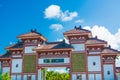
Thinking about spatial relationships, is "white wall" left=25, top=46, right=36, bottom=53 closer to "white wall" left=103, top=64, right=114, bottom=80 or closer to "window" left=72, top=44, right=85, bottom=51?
"window" left=72, top=44, right=85, bottom=51

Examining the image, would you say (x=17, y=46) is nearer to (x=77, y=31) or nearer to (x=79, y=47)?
(x=77, y=31)

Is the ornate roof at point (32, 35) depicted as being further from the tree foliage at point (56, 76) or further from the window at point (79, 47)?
the tree foliage at point (56, 76)

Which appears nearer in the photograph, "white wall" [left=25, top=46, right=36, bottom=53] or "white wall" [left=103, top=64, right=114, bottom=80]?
"white wall" [left=103, top=64, right=114, bottom=80]

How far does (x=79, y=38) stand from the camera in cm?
2822

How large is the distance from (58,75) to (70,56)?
17083 millimetres

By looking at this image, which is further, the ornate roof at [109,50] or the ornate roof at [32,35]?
the ornate roof at [32,35]

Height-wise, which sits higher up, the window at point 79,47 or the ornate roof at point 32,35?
the ornate roof at point 32,35

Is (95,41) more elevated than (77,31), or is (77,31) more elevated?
(77,31)

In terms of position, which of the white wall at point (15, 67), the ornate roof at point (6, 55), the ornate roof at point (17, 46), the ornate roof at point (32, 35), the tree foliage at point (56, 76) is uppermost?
the ornate roof at point (32, 35)

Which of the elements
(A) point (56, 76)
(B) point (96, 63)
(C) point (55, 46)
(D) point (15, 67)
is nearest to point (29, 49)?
(D) point (15, 67)

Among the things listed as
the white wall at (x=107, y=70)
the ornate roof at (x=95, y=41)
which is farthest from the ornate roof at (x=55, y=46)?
the white wall at (x=107, y=70)

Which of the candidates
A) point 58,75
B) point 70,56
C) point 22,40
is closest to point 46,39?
point 22,40

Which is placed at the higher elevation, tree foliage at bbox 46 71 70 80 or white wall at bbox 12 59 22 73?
white wall at bbox 12 59 22 73

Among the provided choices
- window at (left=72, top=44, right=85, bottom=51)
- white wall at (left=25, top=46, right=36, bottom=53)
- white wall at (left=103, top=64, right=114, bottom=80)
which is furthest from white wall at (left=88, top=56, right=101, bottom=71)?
white wall at (left=25, top=46, right=36, bottom=53)
